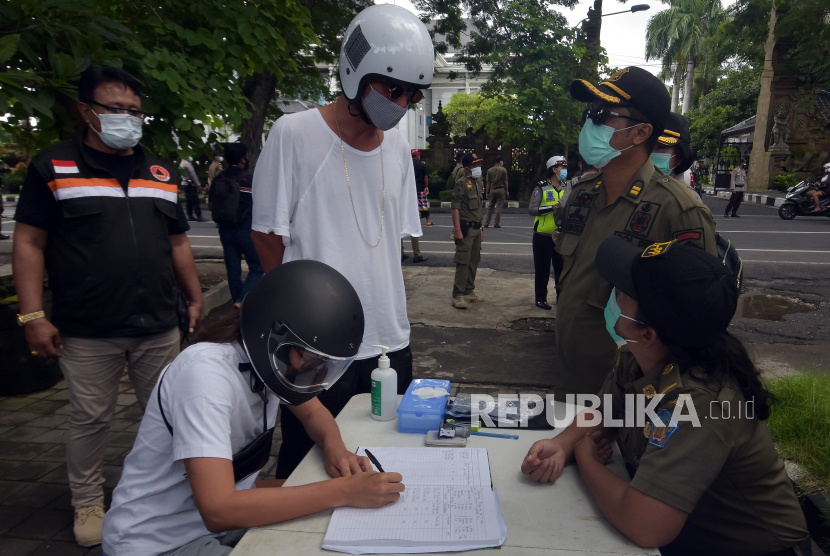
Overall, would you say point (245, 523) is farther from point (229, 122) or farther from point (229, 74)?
point (229, 74)

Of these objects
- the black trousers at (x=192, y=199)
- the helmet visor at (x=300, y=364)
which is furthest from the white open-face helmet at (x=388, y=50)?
the black trousers at (x=192, y=199)

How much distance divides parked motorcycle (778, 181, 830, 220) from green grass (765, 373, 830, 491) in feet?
50.1

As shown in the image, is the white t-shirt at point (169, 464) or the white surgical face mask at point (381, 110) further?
the white surgical face mask at point (381, 110)

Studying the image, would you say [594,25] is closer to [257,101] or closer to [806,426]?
[257,101]

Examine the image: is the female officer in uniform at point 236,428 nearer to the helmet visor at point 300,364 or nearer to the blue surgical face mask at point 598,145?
the helmet visor at point 300,364

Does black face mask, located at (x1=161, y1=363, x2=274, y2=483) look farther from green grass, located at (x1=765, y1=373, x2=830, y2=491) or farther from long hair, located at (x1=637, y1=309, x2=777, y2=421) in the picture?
green grass, located at (x1=765, y1=373, x2=830, y2=491)

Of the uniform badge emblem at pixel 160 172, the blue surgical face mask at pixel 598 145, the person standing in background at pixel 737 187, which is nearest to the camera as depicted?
the blue surgical face mask at pixel 598 145

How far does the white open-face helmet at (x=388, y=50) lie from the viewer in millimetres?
2023

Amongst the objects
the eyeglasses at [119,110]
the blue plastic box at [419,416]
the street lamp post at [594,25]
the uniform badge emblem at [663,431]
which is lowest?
the blue plastic box at [419,416]

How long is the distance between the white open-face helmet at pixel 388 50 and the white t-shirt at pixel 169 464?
3.55ft

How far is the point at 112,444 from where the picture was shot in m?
3.67

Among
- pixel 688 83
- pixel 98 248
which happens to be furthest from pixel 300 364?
pixel 688 83

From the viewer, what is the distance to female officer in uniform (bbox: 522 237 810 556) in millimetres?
1393

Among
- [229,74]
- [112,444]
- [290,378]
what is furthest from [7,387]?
[290,378]
